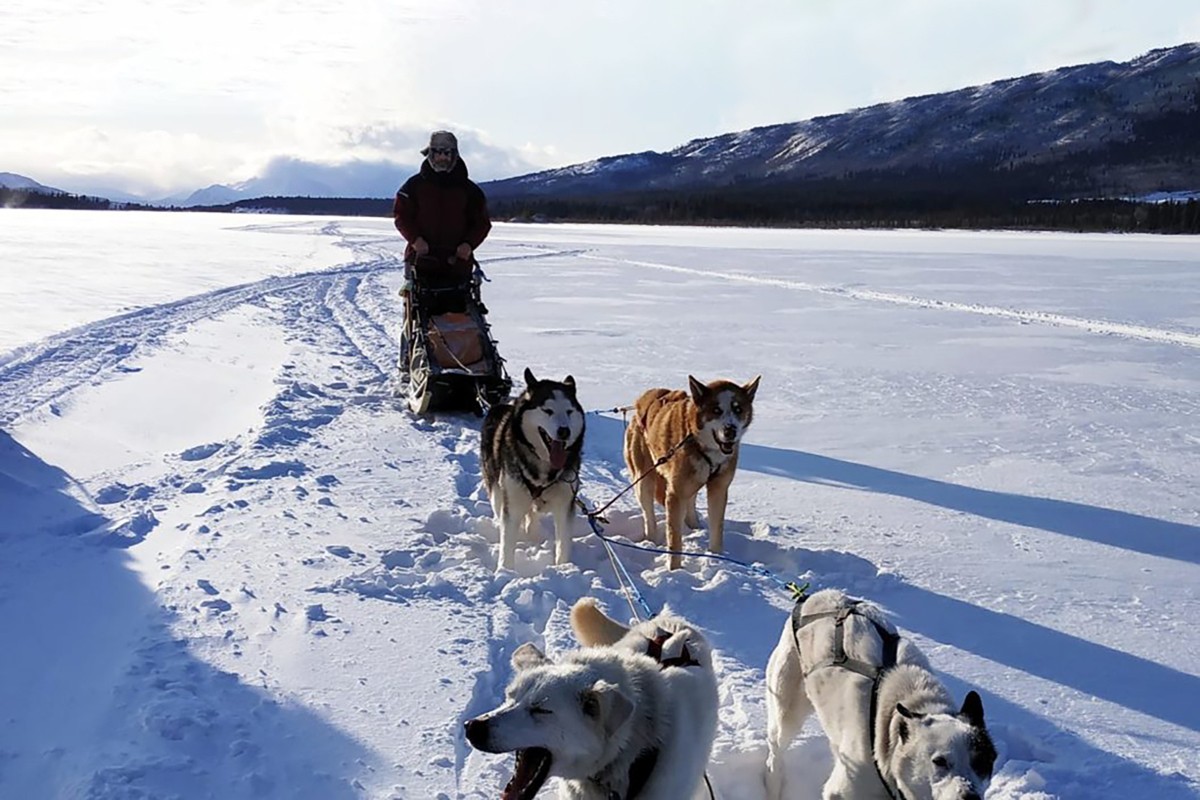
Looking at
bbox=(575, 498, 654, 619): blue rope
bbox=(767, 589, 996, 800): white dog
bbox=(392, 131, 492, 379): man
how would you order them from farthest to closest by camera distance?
1. bbox=(392, 131, 492, 379): man
2. bbox=(575, 498, 654, 619): blue rope
3. bbox=(767, 589, 996, 800): white dog

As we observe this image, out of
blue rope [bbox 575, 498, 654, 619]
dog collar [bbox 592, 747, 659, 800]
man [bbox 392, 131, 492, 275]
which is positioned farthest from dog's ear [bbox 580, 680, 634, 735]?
man [bbox 392, 131, 492, 275]

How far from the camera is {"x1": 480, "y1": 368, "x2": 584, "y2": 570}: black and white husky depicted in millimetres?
4461

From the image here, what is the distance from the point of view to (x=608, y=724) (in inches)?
83.9

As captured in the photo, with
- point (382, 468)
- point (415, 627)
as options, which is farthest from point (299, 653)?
point (382, 468)

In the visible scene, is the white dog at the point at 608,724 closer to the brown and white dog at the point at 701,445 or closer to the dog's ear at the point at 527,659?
the dog's ear at the point at 527,659

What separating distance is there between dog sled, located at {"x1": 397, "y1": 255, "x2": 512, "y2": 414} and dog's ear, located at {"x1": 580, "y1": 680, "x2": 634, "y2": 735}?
196 inches

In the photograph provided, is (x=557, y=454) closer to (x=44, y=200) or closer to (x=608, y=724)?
(x=608, y=724)

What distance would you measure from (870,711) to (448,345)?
5.79 m

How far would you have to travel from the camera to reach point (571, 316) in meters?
14.4

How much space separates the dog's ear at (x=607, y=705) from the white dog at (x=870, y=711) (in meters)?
0.63

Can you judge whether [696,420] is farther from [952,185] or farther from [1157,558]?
[952,185]

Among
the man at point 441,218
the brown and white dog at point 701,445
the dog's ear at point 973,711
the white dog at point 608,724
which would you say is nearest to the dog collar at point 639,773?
the white dog at point 608,724

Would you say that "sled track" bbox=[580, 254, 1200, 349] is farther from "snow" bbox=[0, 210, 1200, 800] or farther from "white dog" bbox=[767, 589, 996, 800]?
"white dog" bbox=[767, 589, 996, 800]

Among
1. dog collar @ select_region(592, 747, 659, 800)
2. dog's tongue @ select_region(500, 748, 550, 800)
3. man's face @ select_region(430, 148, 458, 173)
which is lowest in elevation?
dog collar @ select_region(592, 747, 659, 800)
